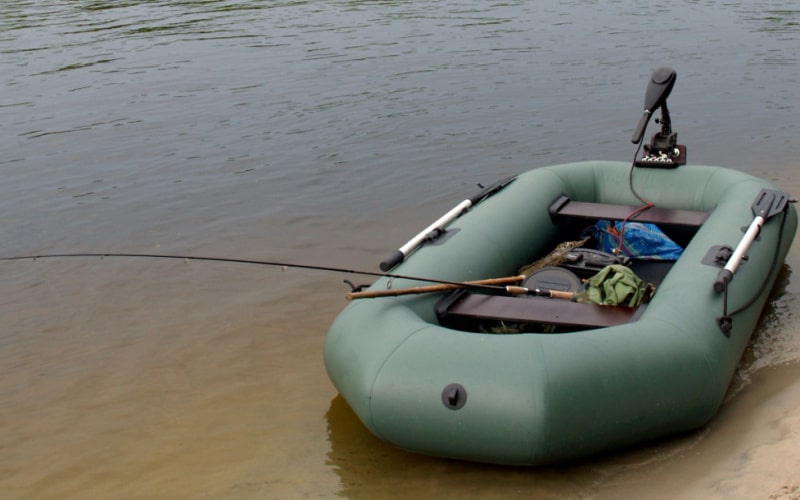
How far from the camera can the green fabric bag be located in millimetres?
4758

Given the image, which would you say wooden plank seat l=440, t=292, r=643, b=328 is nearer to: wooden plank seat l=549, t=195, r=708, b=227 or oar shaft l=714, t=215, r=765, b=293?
oar shaft l=714, t=215, r=765, b=293

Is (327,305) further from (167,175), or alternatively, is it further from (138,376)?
(167,175)

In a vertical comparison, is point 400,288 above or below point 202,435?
above

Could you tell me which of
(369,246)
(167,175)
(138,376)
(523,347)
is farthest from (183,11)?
(523,347)

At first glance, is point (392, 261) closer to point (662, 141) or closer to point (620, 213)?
point (620, 213)

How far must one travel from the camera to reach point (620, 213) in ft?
19.7

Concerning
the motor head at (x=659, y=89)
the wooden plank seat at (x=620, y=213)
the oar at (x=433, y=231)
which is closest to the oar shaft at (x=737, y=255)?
the wooden plank seat at (x=620, y=213)

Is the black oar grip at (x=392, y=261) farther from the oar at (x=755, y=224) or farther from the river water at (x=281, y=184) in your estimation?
the oar at (x=755, y=224)

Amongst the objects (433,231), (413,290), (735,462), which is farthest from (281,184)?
(735,462)

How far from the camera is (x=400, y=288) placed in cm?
485

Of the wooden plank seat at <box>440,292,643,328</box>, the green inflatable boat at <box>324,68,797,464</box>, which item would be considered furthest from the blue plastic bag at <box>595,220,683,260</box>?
the wooden plank seat at <box>440,292,643,328</box>

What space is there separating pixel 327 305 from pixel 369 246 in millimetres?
1088

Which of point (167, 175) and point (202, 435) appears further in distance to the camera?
point (167, 175)

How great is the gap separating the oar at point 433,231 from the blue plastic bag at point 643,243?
79cm
